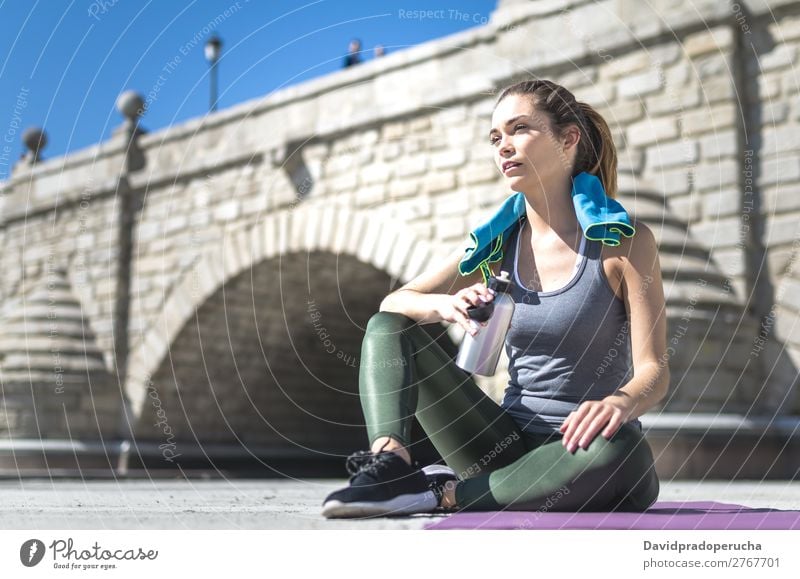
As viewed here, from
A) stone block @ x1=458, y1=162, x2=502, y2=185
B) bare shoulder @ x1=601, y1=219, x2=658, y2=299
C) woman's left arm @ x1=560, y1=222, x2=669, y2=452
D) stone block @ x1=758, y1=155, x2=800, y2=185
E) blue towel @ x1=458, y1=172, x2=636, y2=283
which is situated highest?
stone block @ x1=458, y1=162, x2=502, y2=185

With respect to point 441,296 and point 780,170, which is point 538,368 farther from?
point 780,170

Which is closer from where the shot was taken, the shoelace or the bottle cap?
the shoelace

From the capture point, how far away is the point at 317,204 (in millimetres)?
8641

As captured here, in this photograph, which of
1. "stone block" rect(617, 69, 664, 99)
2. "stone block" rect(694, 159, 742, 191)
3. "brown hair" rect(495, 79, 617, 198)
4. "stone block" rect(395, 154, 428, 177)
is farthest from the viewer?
"stone block" rect(395, 154, 428, 177)

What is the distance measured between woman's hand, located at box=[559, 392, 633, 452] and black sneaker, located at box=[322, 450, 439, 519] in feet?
1.33

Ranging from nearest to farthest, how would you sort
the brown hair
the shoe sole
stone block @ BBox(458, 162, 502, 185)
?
the shoe sole, the brown hair, stone block @ BBox(458, 162, 502, 185)

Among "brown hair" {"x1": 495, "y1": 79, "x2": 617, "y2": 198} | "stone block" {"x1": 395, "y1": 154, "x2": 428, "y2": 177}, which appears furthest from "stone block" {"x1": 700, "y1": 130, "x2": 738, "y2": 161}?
"brown hair" {"x1": 495, "y1": 79, "x2": 617, "y2": 198}

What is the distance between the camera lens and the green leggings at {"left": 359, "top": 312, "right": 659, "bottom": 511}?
210 cm

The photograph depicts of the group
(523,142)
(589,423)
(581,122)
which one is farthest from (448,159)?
(589,423)

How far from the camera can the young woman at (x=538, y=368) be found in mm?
2096

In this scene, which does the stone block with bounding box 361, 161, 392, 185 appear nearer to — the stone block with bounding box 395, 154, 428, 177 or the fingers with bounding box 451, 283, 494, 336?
the stone block with bounding box 395, 154, 428, 177
